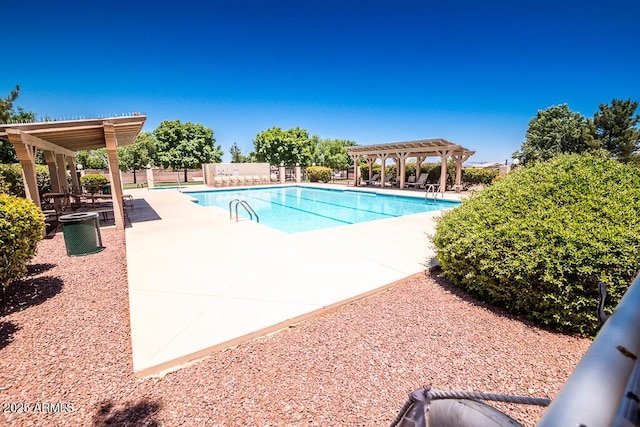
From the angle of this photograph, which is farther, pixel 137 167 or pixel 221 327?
pixel 137 167

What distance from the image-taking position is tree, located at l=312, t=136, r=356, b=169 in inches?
1920

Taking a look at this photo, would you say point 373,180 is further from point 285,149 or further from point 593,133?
point 593,133

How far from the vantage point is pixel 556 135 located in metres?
32.5

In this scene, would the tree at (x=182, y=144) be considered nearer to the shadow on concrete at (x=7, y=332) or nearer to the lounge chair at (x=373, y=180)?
the lounge chair at (x=373, y=180)

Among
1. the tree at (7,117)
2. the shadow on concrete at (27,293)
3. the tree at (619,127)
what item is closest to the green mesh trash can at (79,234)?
the shadow on concrete at (27,293)

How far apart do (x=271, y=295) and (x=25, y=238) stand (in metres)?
3.29

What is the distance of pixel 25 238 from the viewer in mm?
3826

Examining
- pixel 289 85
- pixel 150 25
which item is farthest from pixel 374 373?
pixel 289 85

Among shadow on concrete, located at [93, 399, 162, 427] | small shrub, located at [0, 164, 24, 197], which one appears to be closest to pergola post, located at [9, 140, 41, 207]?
small shrub, located at [0, 164, 24, 197]

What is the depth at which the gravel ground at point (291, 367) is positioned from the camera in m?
2.26

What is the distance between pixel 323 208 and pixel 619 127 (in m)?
33.7

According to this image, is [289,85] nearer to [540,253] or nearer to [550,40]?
[550,40]

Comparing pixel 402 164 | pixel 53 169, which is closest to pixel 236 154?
pixel 402 164

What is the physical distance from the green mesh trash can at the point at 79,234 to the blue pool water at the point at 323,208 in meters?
5.66
